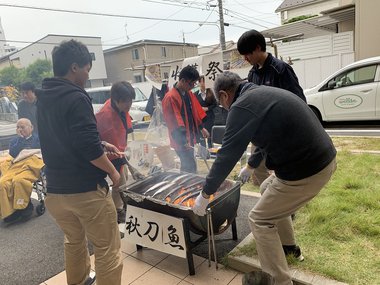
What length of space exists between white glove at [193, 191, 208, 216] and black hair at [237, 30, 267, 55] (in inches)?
57.5

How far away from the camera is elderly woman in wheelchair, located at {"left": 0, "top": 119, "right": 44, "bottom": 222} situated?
13.2 ft

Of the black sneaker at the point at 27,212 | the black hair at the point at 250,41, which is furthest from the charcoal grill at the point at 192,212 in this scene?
the black sneaker at the point at 27,212

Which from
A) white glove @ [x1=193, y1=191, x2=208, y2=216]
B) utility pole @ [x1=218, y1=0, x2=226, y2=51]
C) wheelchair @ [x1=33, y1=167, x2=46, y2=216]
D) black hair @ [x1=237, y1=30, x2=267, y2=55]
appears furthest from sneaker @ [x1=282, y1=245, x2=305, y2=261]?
utility pole @ [x1=218, y1=0, x2=226, y2=51]

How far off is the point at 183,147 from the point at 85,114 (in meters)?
2.29

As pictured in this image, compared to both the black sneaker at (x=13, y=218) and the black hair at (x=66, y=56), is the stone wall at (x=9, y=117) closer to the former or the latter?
the black sneaker at (x=13, y=218)

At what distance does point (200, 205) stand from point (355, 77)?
7.70m

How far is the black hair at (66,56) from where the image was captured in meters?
1.93

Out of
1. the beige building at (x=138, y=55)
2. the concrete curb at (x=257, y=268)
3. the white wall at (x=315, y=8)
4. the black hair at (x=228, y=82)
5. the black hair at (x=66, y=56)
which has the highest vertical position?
the white wall at (x=315, y=8)

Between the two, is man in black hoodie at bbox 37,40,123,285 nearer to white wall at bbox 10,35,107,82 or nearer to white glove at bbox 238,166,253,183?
white glove at bbox 238,166,253,183

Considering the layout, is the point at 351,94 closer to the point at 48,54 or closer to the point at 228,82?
the point at 228,82

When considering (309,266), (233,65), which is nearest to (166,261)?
(309,266)

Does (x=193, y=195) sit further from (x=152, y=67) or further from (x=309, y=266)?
(x=152, y=67)

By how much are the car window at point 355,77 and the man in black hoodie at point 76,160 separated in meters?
7.80

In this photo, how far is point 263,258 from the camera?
2131 millimetres
